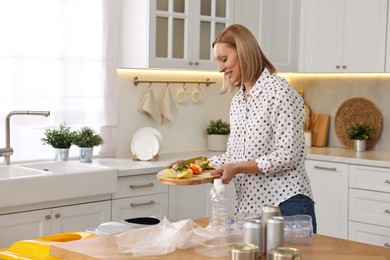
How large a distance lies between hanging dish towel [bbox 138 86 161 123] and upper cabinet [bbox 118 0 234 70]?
12.0 inches

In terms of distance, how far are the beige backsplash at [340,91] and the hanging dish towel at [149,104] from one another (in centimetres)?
153

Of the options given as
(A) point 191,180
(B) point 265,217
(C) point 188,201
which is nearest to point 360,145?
(C) point 188,201

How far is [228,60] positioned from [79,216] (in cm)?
156

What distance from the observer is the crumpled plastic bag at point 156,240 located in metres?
2.38

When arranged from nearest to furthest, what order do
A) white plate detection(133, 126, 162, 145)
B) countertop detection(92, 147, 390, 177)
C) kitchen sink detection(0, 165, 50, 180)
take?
kitchen sink detection(0, 165, 50, 180) < countertop detection(92, 147, 390, 177) < white plate detection(133, 126, 162, 145)

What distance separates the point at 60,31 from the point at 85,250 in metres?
2.48

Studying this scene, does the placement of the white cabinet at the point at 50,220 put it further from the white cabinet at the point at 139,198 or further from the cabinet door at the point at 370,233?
the cabinet door at the point at 370,233

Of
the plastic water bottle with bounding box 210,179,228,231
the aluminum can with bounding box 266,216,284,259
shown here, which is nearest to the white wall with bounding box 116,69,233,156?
the plastic water bottle with bounding box 210,179,228,231

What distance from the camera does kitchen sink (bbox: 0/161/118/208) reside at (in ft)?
12.1

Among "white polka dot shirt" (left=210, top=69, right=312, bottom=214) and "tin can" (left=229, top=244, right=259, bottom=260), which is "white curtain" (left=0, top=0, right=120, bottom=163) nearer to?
"white polka dot shirt" (left=210, top=69, right=312, bottom=214)

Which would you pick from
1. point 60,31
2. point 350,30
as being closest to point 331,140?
point 350,30

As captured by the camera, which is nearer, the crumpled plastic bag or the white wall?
the crumpled plastic bag

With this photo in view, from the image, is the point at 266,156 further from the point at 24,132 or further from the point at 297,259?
the point at 24,132

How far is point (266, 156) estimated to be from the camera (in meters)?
2.88
